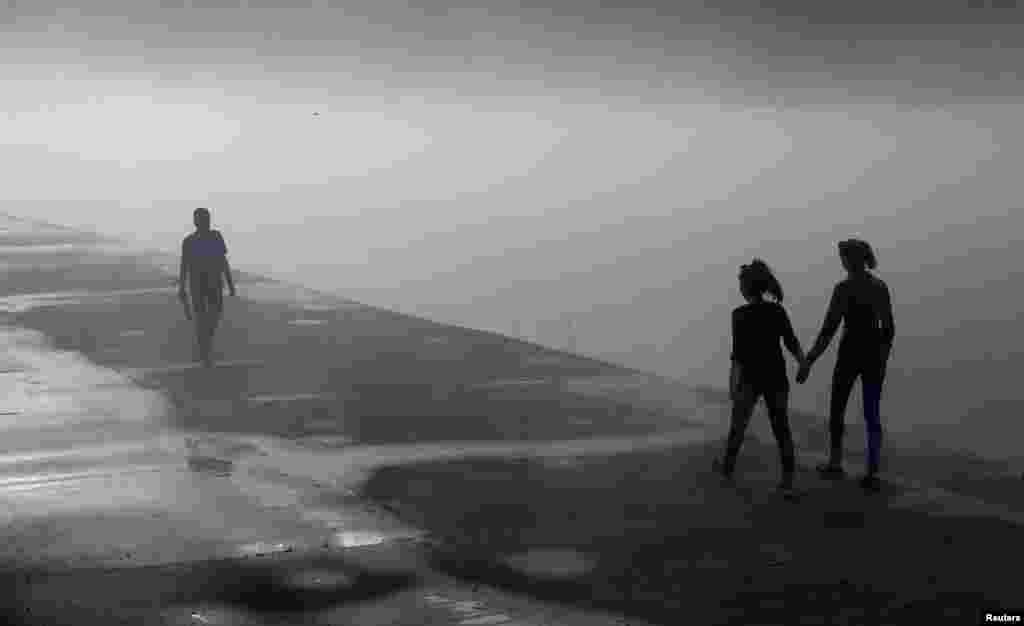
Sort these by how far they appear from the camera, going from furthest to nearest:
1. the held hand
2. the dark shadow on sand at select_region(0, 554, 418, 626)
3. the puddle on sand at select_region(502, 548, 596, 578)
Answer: the held hand
the puddle on sand at select_region(502, 548, 596, 578)
the dark shadow on sand at select_region(0, 554, 418, 626)

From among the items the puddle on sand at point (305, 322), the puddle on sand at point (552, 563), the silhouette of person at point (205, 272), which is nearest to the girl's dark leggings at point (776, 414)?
the puddle on sand at point (552, 563)

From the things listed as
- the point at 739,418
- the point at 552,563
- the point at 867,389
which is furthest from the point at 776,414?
the point at 552,563

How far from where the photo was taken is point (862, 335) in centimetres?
1227

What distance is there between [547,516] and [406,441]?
3.11 metres

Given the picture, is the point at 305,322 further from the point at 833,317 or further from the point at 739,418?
the point at 833,317

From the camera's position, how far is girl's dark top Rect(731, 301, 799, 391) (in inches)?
469

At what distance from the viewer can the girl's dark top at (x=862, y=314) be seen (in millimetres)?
12195

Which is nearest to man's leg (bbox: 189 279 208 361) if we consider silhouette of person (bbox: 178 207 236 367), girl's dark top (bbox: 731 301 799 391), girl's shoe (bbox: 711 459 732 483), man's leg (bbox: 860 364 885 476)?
silhouette of person (bbox: 178 207 236 367)

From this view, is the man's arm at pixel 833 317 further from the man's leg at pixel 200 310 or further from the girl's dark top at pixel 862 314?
the man's leg at pixel 200 310

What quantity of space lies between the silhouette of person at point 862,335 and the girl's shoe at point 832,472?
0.39 metres

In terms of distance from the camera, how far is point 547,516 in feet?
37.7

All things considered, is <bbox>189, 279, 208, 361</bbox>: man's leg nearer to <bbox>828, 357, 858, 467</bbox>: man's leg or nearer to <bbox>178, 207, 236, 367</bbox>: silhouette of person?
<bbox>178, 207, 236, 367</bbox>: silhouette of person

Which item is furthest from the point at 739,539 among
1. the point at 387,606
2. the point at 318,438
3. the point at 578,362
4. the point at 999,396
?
the point at 999,396

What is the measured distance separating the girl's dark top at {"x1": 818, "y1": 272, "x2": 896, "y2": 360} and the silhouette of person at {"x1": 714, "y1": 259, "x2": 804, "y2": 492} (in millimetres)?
444
